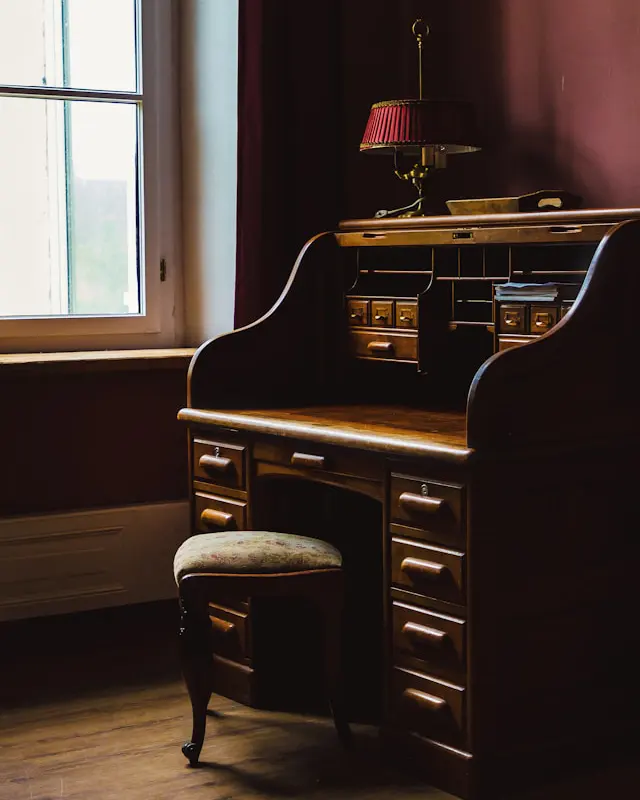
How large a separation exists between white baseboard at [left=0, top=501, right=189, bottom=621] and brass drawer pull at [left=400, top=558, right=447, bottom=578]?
4.56ft

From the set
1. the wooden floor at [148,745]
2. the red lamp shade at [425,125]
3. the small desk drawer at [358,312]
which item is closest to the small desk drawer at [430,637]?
the wooden floor at [148,745]

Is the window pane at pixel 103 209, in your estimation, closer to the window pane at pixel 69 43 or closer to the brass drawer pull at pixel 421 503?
the window pane at pixel 69 43

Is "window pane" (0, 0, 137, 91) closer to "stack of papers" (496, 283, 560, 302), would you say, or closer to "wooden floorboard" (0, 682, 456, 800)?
"stack of papers" (496, 283, 560, 302)

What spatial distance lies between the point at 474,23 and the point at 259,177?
0.77 m

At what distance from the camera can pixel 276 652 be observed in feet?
10.4

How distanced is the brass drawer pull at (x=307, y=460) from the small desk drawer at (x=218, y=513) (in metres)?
0.26

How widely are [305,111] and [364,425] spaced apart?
129cm

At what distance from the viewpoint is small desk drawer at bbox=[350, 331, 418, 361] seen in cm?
315

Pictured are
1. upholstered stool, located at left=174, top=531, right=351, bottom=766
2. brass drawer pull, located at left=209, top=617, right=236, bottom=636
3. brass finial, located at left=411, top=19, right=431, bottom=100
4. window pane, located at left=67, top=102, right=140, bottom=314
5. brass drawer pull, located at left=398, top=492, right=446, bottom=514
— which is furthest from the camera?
window pane, located at left=67, top=102, right=140, bottom=314

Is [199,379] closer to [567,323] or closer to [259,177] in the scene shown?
[259,177]

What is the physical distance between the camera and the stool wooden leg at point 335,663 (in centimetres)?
277

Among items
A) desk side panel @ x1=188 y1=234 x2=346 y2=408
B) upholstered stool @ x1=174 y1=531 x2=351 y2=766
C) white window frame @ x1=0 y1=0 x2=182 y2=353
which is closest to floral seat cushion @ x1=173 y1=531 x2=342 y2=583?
upholstered stool @ x1=174 y1=531 x2=351 y2=766

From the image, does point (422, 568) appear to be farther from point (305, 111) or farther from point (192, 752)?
point (305, 111)

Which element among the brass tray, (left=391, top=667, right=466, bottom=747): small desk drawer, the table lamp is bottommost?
(left=391, top=667, right=466, bottom=747): small desk drawer
